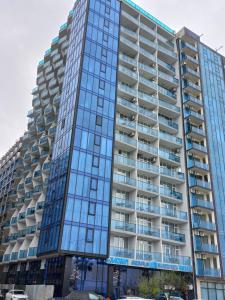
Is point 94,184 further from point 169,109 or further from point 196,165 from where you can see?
point 169,109

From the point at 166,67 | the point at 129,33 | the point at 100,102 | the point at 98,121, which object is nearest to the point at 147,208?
the point at 98,121

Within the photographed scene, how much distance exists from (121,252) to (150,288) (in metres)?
5.52

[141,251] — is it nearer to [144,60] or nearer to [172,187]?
[172,187]

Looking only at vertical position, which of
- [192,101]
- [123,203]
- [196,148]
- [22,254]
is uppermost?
[192,101]

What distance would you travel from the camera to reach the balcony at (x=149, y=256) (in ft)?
145

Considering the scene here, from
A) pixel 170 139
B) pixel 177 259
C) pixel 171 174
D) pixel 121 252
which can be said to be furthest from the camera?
pixel 170 139

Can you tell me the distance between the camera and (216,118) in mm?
62188

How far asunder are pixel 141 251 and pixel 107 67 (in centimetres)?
2741

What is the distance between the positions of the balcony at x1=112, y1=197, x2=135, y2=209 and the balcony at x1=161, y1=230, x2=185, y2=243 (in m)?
6.09

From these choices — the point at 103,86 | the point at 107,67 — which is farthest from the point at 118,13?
the point at 103,86

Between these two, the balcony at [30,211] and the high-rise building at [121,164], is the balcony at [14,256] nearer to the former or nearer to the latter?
the high-rise building at [121,164]

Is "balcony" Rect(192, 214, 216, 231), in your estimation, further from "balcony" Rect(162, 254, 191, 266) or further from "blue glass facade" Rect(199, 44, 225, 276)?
"balcony" Rect(162, 254, 191, 266)

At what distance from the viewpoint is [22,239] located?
54062mm

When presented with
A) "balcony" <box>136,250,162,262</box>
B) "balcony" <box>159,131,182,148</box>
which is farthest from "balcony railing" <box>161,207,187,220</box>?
"balcony" <box>159,131,182,148</box>
